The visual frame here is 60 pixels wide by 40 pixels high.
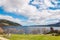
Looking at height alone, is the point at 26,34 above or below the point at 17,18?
below

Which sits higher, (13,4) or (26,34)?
(13,4)

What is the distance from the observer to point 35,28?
375 cm

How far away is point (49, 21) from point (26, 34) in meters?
0.43

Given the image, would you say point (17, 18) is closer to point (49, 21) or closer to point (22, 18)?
point (22, 18)

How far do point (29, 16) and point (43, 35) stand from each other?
1.26ft

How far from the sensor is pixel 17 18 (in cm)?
376

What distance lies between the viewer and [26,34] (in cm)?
375

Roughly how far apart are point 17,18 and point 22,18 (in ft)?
0.27

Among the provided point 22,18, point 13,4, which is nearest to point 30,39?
point 22,18

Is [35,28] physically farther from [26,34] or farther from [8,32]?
[8,32]

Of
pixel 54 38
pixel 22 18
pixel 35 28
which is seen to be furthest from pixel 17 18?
pixel 54 38

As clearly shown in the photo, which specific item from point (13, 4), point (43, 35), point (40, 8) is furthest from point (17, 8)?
point (43, 35)

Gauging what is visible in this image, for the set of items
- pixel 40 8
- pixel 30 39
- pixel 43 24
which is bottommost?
pixel 30 39

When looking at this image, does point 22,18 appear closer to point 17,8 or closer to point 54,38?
point 17,8
